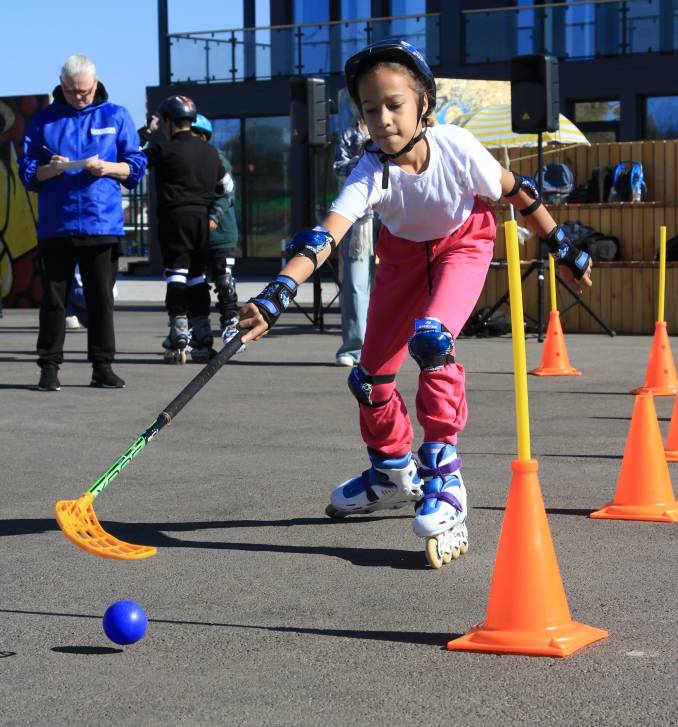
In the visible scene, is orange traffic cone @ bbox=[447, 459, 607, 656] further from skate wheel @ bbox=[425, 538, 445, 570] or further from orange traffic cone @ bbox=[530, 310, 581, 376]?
orange traffic cone @ bbox=[530, 310, 581, 376]

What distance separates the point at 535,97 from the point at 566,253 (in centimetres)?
970

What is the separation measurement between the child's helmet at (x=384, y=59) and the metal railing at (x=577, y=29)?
23.1 m

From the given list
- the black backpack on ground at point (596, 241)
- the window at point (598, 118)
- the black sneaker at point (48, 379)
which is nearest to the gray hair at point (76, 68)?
the black sneaker at point (48, 379)

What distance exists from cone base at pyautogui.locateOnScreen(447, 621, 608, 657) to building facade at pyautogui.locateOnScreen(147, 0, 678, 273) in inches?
812

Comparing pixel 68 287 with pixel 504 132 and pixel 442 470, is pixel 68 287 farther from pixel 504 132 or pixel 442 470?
pixel 504 132

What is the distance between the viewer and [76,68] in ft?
31.6

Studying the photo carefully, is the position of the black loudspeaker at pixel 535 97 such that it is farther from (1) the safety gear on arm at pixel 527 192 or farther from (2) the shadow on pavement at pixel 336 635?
(2) the shadow on pavement at pixel 336 635

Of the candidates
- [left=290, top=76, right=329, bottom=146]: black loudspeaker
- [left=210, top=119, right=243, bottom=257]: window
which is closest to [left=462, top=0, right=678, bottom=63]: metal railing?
[left=210, top=119, right=243, bottom=257]: window

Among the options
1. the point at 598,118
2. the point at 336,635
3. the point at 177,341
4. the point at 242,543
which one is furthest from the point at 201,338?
the point at 598,118

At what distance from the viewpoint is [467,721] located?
132 inches

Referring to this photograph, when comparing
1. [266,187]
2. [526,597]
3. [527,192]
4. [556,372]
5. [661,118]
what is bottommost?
[556,372]

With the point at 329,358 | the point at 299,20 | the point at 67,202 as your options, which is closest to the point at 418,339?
the point at 67,202

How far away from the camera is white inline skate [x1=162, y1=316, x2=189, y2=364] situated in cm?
1228

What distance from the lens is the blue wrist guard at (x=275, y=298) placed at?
176 inches
